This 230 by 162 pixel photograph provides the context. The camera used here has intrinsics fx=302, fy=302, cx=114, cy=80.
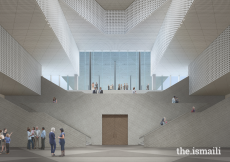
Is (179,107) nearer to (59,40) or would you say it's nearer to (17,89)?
(59,40)

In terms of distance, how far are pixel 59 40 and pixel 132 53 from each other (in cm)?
1872

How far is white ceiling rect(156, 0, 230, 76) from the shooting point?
A: 51.4ft

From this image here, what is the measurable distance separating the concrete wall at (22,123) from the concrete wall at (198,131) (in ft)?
18.7

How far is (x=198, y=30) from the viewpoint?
19.3 metres

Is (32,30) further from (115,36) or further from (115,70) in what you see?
(115,70)

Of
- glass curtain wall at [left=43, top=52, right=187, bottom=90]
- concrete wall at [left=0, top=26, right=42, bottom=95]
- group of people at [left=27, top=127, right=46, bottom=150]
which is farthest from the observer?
glass curtain wall at [left=43, top=52, right=187, bottom=90]

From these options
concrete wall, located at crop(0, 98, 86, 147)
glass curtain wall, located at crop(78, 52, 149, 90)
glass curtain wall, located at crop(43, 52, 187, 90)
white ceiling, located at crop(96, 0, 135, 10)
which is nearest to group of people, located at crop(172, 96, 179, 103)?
concrete wall, located at crop(0, 98, 86, 147)

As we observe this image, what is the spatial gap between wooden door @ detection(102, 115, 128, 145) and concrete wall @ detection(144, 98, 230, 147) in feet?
15.1

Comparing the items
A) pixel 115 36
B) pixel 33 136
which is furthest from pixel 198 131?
pixel 115 36

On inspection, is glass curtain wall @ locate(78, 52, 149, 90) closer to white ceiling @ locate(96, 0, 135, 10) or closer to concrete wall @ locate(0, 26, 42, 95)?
white ceiling @ locate(96, 0, 135, 10)

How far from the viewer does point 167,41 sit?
24.1 meters

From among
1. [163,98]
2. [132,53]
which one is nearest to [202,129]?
[163,98]

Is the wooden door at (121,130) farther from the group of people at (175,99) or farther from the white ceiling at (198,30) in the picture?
the white ceiling at (198,30)

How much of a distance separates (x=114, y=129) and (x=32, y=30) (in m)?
12.4
